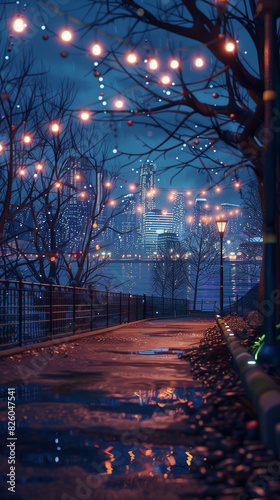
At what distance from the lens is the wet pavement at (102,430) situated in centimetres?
347


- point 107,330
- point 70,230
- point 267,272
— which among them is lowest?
point 107,330

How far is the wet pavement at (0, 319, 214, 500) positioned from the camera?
347cm

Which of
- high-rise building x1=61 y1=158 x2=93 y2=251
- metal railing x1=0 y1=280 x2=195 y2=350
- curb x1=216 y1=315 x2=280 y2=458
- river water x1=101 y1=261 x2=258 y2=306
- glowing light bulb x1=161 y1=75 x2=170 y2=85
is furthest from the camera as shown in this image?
river water x1=101 y1=261 x2=258 y2=306

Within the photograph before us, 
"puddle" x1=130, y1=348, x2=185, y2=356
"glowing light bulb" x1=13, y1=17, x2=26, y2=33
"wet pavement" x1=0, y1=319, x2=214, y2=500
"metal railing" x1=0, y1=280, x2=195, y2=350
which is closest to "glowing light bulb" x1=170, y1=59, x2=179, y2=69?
"glowing light bulb" x1=13, y1=17, x2=26, y2=33

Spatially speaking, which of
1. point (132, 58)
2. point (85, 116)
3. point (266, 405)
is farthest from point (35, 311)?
point (266, 405)

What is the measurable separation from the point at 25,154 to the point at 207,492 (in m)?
16.1

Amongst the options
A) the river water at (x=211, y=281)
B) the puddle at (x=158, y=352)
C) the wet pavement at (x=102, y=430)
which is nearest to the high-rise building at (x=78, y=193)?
the river water at (x=211, y=281)

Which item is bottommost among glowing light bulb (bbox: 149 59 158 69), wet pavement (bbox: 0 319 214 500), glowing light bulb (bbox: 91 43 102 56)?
wet pavement (bbox: 0 319 214 500)

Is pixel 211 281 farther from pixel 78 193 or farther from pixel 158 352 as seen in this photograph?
pixel 158 352

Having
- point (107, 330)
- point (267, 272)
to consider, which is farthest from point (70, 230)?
point (267, 272)

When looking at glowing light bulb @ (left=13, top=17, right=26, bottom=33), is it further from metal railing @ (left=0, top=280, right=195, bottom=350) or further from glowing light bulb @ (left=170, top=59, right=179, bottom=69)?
metal railing @ (left=0, top=280, right=195, bottom=350)

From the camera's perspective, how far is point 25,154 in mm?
18141

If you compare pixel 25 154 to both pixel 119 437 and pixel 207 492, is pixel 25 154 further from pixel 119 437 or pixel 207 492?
pixel 207 492

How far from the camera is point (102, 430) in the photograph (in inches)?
191
